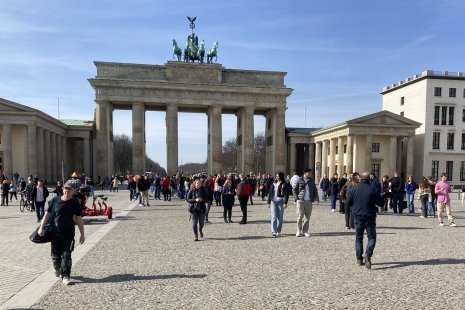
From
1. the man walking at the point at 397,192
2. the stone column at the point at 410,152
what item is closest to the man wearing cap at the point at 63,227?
the man walking at the point at 397,192

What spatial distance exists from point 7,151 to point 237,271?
39.9 metres

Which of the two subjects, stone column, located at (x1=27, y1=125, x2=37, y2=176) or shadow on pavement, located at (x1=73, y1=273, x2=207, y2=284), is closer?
shadow on pavement, located at (x1=73, y1=273, x2=207, y2=284)

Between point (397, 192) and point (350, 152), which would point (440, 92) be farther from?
point (397, 192)

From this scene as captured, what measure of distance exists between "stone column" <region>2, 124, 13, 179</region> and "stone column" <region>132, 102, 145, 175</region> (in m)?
14.5

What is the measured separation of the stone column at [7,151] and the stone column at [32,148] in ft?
6.32

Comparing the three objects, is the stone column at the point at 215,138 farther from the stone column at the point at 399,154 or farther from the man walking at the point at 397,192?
the man walking at the point at 397,192

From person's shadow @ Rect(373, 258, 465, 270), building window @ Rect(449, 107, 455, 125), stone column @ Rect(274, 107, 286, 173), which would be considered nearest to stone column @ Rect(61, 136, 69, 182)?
stone column @ Rect(274, 107, 286, 173)

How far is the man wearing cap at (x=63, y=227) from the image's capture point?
577 cm


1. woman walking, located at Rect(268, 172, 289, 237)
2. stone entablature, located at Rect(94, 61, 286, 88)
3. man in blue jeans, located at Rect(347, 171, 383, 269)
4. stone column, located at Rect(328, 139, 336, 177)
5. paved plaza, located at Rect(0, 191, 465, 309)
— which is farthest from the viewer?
stone column, located at Rect(328, 139, 336, 177)

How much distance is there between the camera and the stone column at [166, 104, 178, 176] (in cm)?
4766

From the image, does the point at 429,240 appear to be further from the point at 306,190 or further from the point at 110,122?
the point at 110,122

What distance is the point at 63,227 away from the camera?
5773 millimetres

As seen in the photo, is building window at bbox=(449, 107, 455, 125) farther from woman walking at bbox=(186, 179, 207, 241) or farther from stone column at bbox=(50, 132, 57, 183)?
stone column at bbox=(50, 132, 57, 183)

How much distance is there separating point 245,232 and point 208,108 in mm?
41179
